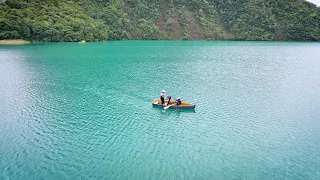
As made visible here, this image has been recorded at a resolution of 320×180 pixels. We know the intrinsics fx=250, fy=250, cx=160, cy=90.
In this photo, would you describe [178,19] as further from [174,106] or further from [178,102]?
[174,106]

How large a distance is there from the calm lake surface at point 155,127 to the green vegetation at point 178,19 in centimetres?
9583

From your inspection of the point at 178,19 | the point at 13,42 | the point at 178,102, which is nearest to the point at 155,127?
the point at 178,102

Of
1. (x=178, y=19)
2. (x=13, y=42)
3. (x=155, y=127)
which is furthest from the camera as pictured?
(x=178, y=19)

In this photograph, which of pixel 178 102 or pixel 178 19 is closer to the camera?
pixel 178 102

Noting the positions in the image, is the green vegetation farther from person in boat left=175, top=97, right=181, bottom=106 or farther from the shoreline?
person in boat left=175, top=97, right=181, bottom=106

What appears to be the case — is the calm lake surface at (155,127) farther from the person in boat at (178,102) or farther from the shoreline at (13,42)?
the shoreline at (13,42)

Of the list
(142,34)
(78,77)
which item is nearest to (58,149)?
(78,77)

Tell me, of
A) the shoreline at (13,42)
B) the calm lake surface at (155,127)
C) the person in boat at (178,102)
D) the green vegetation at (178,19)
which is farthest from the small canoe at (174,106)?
the green vegetation at (178,19)

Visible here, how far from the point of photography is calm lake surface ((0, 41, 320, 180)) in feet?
70.3

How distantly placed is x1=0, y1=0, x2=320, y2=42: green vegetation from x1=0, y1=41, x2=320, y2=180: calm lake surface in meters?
95.8

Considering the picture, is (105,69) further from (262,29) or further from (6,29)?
(262,29)

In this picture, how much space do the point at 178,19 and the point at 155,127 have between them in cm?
16958

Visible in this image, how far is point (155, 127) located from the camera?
30.0 m

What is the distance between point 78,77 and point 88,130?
1134 inches
